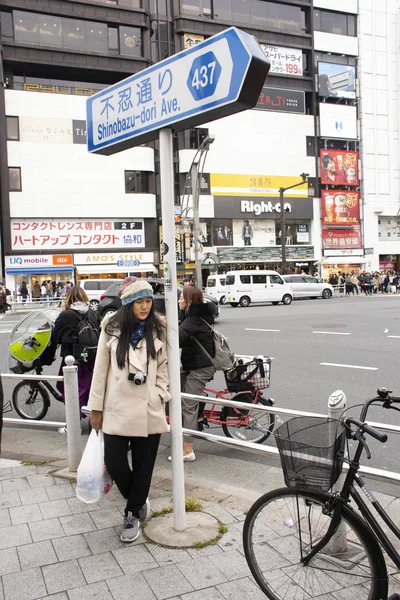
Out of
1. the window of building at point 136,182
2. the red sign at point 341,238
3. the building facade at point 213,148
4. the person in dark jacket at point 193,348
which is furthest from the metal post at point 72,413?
the red sign at point 341,238

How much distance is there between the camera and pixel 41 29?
39.0 metres

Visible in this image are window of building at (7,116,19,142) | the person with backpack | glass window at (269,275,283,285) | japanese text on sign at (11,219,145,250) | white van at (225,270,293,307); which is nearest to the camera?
the person with backpack

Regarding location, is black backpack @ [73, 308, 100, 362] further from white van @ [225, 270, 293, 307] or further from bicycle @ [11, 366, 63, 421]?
white van @ [225, 270, 293, 307]

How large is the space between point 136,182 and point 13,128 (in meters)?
10.2

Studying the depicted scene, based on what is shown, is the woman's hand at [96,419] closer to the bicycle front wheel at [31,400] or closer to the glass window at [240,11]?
the bicycle front wheel at [31,400]

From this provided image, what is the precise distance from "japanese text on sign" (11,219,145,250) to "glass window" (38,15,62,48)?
1376 cm

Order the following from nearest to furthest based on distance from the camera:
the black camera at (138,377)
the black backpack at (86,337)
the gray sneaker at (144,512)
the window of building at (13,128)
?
1. the black camera at (138,377)
2. the gray sneaker at (144,512)
3. the black backpack at (86,337)
4. the window of building at (13,128)

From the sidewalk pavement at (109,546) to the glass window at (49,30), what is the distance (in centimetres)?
4187

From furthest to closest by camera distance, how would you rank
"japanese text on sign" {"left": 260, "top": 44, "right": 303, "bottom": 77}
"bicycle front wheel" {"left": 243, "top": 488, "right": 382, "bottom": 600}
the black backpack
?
"japanese text on sign" {"left": 260, "top": 44, "right": 303, "bottom": 77}
the black backpack
"bicycle front wheel" {"left": 243, "top": 488, "right": 382, "bottom": 600}

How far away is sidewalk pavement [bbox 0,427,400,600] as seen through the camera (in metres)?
2.64

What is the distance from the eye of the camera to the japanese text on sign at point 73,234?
3856cm

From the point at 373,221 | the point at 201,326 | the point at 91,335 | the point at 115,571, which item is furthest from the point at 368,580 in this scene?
the point at 373,221

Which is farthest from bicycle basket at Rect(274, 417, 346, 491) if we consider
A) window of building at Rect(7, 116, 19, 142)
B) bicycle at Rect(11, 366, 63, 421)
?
window of building at Rect(7, 116, 19, 142)

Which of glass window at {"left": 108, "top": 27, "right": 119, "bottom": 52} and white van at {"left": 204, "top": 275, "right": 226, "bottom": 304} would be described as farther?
glass window at {"left": 108, "top": 27, "right": 119, "bottom": 52}
